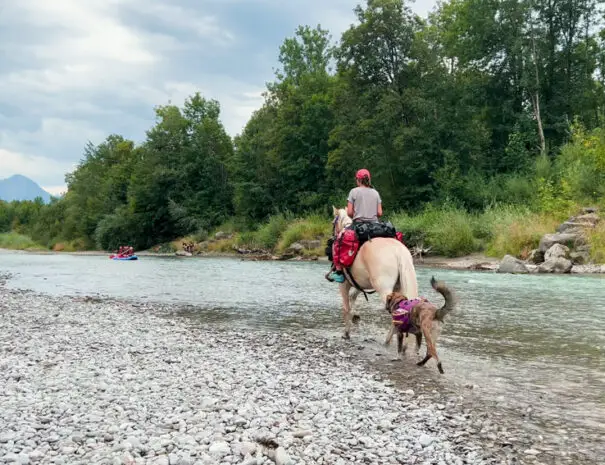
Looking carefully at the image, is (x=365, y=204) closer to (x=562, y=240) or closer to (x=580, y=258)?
(x=580, y=258)

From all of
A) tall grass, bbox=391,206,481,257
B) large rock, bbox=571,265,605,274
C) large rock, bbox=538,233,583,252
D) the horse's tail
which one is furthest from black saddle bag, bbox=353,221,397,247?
tall grass, bbox=391,206,481,257

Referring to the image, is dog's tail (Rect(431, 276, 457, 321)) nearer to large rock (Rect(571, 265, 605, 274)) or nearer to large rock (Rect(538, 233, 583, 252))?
large rock (Rect(571, 265, 605, 274))

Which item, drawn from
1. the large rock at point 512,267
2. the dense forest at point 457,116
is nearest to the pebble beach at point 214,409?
the large rock at point 512,267

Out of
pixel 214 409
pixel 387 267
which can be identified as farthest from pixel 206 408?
pixel 387 267

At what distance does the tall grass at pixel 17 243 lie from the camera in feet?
273

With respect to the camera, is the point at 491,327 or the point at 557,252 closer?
the point at 491,327

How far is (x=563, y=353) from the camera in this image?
787 centimetres

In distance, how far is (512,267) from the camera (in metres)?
21.5

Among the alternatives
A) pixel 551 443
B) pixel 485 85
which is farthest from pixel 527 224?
pixel 551 443

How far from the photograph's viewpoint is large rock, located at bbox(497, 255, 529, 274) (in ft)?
69.7

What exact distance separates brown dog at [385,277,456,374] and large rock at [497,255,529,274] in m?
15.7

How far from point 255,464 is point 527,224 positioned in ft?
83.6

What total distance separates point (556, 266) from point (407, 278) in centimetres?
1511

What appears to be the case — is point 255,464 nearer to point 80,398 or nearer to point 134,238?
point 80,398
